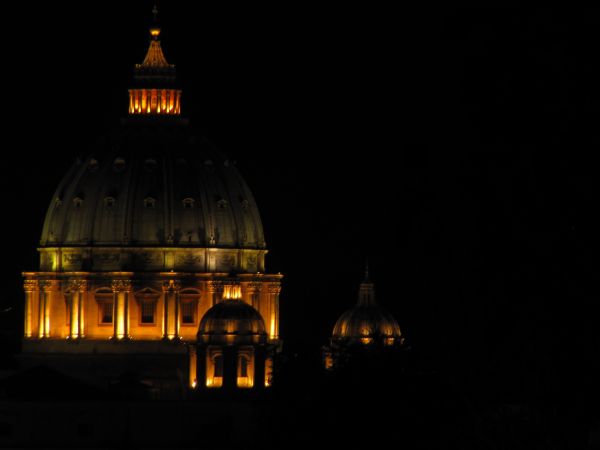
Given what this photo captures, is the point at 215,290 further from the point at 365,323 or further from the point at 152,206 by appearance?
the point at 365,323

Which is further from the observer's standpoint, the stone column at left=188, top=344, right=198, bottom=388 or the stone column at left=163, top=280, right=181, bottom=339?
the stone column at left=163, top=280, right=181, bottom=339

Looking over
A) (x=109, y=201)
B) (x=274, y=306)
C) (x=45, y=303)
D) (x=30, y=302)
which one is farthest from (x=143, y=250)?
(x=274, y=306)

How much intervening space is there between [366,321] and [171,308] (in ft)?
24.2

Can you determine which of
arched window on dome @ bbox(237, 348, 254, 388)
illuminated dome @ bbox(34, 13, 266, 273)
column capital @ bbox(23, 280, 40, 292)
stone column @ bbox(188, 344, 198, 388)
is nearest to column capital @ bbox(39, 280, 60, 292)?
column capital @ bbox(23, 280, 40, 292)

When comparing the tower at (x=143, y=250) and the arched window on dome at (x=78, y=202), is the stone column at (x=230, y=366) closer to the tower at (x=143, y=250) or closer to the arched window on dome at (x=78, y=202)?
the tower at (x=143, y=250)

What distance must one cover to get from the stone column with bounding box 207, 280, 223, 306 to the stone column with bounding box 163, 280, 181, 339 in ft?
3.82

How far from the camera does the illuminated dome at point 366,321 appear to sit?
321 feet

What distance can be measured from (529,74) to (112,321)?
66.9m

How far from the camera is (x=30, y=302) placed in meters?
102

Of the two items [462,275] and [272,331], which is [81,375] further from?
[462,275]

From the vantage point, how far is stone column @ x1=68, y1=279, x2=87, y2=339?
99.9 metres

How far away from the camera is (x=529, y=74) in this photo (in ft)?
112

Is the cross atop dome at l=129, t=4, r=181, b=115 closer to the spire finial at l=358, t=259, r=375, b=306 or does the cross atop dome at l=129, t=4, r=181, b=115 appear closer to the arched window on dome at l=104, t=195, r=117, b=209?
the arched window on dome at l=104, t=195, r=117, b=209

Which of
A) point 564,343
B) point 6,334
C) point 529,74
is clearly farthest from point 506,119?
point 6,334
